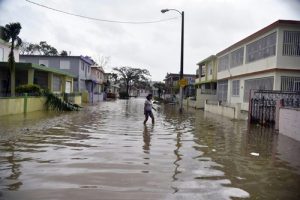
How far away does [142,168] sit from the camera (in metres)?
7.62

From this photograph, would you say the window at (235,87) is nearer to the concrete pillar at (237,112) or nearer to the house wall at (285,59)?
the concrete pillar at (237,112)

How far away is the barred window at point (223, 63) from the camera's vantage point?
3444cm

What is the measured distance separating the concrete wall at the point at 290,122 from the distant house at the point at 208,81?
78.9 feet

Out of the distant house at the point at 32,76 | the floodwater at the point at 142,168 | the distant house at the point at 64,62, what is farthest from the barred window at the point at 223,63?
the floodwater at the point at 142,168

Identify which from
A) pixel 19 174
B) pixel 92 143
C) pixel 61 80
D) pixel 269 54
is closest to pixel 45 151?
pixel 92 143

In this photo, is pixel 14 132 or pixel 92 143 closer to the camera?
pixel 92 143

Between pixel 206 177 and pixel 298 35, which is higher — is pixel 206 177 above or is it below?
below

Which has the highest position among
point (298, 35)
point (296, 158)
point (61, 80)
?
point (298, 35)

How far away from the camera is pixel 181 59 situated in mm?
29953

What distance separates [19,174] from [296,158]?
690cm

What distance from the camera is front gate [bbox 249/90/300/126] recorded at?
18656mm

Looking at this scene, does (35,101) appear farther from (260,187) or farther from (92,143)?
(260,187)

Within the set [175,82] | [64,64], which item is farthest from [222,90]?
[175,82]

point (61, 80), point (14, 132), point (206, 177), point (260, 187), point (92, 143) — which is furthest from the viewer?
point (61, 80)
